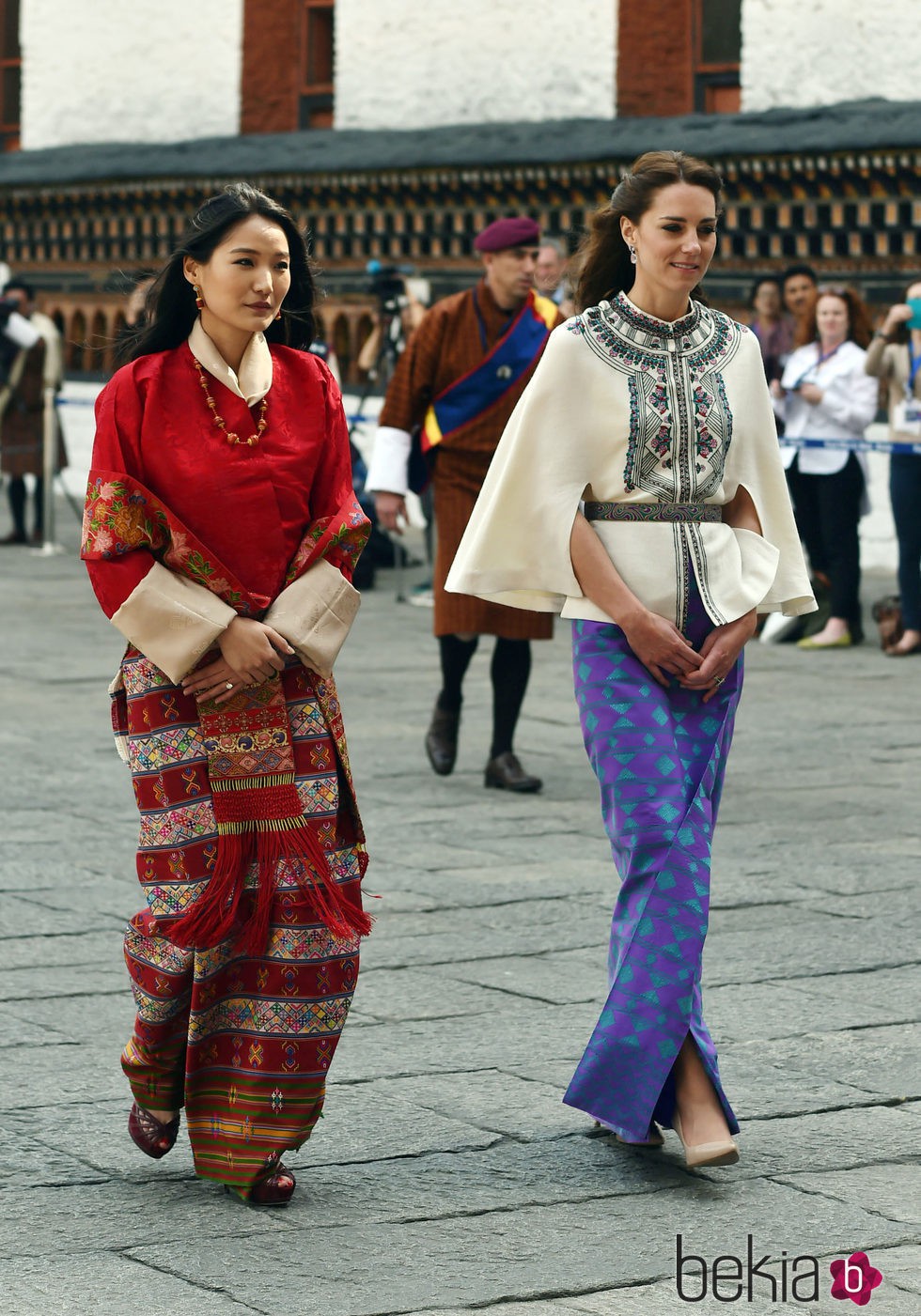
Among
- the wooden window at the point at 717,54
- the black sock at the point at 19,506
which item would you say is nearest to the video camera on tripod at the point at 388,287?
the wooden window at the point at 717,54

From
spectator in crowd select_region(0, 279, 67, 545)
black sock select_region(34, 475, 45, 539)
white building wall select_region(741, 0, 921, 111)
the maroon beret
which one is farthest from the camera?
black sock select_region(34, 475, 45, 539)

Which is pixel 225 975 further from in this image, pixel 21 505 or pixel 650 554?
pixel 21 505

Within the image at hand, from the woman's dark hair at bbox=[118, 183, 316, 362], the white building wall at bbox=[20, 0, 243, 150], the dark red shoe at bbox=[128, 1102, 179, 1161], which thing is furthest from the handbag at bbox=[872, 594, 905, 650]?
the white building wall at bbox=[20, 0, 243, 150]

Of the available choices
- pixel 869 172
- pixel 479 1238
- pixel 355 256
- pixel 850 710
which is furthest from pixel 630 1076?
pixel 355 256

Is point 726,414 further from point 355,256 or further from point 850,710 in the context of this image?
point 355,256

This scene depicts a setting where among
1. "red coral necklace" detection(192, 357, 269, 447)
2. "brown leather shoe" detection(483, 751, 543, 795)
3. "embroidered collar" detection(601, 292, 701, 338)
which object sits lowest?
"brown leather shoe" detection(483, 751, 543, 795)

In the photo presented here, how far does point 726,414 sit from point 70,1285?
188 centimetres

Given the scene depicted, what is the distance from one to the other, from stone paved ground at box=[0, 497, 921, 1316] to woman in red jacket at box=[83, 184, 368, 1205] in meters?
0.20

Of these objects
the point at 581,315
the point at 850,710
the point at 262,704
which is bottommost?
the point at 850,710

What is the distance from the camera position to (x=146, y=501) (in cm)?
371

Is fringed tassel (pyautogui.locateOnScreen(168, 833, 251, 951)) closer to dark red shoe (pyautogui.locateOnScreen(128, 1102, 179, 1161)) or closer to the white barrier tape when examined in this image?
dark red shoe (pyautogui.locateOnScreen(128, 1102, 179, 1161))

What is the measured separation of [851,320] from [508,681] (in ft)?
15.1

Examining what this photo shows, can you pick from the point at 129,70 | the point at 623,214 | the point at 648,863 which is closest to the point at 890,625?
the point at 623,214

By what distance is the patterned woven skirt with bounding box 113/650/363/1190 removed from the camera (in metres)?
3.74
